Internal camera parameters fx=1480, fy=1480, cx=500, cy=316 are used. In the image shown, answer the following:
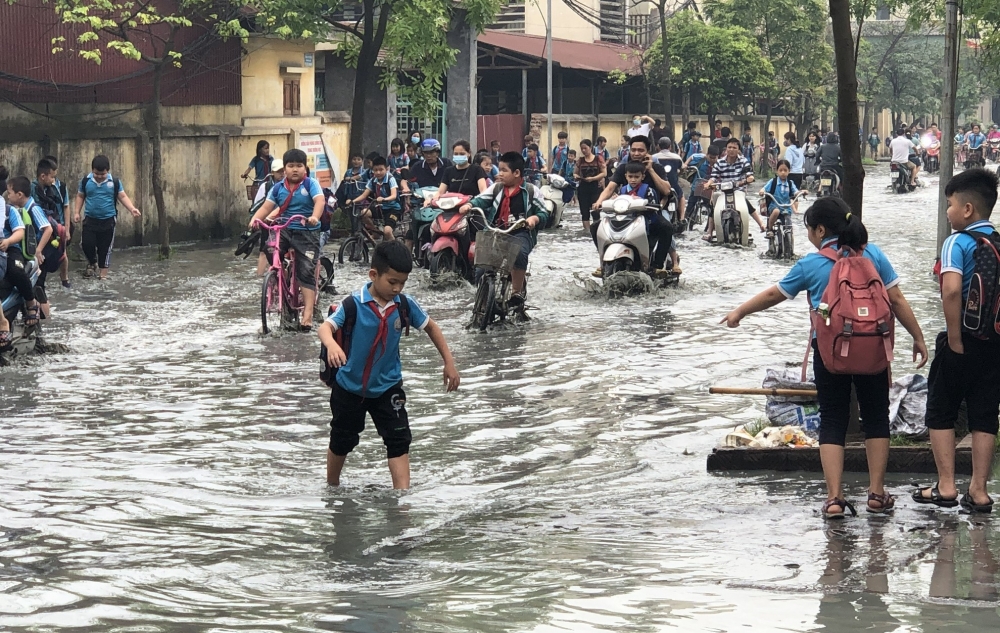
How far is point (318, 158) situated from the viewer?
95.8 feet

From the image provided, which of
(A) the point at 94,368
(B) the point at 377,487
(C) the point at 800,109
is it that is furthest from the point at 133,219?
(C) the point at 800,109

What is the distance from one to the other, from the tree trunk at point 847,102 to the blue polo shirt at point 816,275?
1559 mm

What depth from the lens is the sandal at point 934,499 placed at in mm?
6922

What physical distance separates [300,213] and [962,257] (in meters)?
8.22

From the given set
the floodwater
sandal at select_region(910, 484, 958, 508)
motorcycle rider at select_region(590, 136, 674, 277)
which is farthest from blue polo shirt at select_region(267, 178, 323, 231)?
sandal at select_region(910, 484, 958, 508)

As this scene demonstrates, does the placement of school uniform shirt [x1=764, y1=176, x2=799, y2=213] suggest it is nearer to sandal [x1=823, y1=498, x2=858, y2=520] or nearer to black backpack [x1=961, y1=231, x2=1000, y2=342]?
black backpack [x1=961, y1=231, x2=1000, y2=342]

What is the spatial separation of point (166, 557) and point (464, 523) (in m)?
1.44

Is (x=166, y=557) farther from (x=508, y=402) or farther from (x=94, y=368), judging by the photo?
(x=94, y=368)

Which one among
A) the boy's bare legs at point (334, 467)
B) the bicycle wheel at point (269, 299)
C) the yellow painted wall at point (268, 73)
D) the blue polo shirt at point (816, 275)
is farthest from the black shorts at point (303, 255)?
the yellow painted wall at point (268, 73)

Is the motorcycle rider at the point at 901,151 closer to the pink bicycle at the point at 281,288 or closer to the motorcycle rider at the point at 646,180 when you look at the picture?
the motorcycle rider at the point at 646,180

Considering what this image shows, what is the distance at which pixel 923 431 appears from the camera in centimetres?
799

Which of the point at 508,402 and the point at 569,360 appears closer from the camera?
the point at 508,402

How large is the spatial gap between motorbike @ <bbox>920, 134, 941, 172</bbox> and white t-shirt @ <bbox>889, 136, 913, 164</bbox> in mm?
12679

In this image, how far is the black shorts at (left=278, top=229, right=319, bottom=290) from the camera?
14039 millimetres
